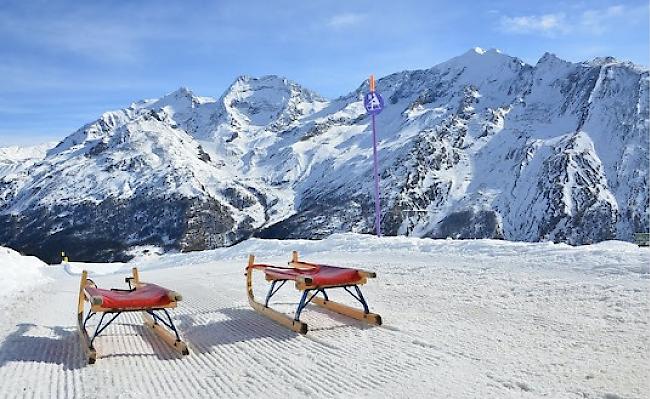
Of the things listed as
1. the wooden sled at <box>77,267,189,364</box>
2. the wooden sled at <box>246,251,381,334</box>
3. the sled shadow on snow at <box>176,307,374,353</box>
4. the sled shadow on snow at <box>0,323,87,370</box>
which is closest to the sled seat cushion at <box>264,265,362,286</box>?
the wooden sled at <box>246,251,381,334</box>

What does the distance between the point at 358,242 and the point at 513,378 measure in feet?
58.1

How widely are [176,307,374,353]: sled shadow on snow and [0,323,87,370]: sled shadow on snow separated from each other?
5.74 ft

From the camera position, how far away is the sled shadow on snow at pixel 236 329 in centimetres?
961

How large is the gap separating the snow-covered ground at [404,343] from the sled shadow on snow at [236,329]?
0.13ft

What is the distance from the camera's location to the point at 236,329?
34.3ft

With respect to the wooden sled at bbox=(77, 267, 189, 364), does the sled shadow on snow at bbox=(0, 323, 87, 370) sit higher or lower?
lower

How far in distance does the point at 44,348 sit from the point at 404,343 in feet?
18.8

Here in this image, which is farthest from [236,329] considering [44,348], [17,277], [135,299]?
[17,277]

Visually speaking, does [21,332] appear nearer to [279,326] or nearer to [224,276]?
[279,326]

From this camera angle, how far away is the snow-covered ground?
7141 mm

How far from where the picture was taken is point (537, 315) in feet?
33.3

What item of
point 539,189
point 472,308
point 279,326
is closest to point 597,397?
point 472,308

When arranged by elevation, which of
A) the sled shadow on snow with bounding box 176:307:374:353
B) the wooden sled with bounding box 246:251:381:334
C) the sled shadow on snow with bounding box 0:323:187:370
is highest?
the wooden sled with bounding box 246:251:381:334

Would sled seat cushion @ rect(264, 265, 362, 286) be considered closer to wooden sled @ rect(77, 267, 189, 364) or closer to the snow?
wooden sled @ rect(77, 267, 189, 364)
